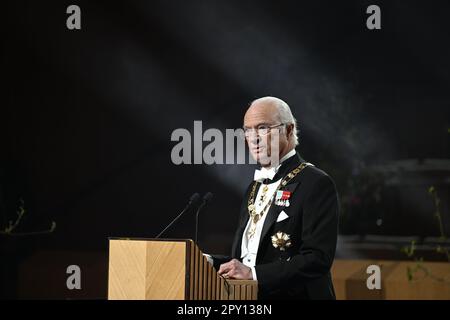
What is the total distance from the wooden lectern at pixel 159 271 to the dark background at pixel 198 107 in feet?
9.47

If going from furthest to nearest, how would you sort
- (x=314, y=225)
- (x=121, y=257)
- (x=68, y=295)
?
(x=68, y=295)
(x=314, y=225)
(x=121, y=257)

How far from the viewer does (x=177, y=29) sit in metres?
5.32

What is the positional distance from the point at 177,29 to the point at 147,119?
2.30ft

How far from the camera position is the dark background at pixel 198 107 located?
5.18 m

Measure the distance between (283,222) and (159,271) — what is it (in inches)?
27.4

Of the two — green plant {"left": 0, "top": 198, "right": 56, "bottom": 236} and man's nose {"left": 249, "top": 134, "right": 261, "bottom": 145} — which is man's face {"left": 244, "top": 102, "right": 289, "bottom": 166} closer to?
man's nose {"left": 249, "top": 134, "right": 261, "bottom": 145}

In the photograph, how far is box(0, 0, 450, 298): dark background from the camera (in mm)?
5184

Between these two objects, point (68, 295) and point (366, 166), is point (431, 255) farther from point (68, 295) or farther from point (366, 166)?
point (68, 295)

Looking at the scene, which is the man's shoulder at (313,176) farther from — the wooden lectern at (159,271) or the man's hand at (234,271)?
the wooden lectern at (159,271)

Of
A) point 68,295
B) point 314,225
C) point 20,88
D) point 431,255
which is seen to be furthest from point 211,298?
point 20,88

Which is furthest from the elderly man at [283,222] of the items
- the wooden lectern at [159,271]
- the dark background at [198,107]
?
the dark background at [198,107]

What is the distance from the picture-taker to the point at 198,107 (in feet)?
17.3

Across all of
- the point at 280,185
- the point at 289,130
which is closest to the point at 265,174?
the point at 280,185
